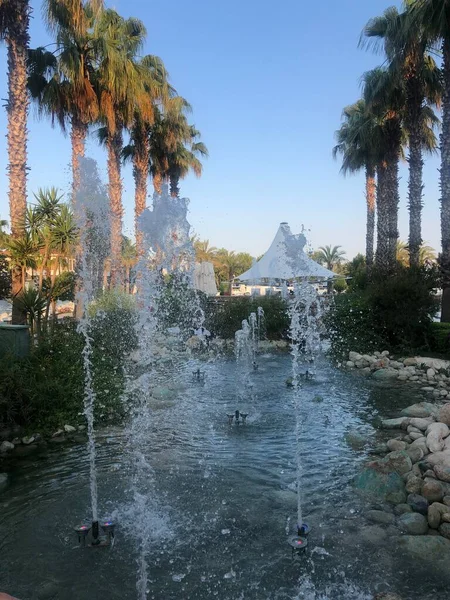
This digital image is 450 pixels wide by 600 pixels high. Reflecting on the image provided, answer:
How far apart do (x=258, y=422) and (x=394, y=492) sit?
2.82 m

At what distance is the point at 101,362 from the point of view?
10.1m

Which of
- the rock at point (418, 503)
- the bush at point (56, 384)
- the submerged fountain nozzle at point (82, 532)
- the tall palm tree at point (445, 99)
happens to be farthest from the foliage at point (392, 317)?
the submerged fountain nozzle at point (82, 532)

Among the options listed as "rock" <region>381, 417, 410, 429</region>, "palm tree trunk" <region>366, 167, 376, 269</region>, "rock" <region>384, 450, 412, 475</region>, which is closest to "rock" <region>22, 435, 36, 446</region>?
"rock" <region>384, 450, 412, 475</region>

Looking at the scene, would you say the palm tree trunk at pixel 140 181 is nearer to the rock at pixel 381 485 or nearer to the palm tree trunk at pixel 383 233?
the palm tree trunk at pixel 383 233

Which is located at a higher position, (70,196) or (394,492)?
(70,196)

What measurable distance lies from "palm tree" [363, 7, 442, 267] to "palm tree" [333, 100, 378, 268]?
2.99 m

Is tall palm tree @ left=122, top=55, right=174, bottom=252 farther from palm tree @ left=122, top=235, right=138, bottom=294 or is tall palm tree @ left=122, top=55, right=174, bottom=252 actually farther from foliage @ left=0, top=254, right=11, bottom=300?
foliage @ left=0, top=254, right=11, bottom=300

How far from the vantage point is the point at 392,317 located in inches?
494

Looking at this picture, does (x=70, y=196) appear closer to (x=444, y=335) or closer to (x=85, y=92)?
(x=85, y=92)

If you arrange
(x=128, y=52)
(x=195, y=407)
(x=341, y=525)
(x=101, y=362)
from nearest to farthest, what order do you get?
(x=341, y=525) < (x=195, y=407) < (x=101, y=362) < (x=128, y=52)

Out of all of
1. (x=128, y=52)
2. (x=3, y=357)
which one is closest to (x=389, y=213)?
(x=128, y=52)

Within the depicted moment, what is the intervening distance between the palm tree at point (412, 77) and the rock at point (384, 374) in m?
5.24

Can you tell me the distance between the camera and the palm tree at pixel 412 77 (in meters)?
14.5

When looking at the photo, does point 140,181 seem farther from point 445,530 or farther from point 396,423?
point 445,530
